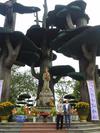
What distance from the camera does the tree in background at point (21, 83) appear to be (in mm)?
42956

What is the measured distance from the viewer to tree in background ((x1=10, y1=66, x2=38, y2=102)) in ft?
141

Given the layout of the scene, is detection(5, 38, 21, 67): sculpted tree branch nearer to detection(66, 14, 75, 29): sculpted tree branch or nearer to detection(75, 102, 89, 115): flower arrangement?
detection(66, 14, 75, 29): sculpted tree branch

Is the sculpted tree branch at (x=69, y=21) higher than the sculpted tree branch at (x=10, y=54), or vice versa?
the sculpted tree branch at (x=69, y=21)

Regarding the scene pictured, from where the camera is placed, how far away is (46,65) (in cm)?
2866

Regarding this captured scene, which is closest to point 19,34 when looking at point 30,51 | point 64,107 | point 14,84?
point 30,51

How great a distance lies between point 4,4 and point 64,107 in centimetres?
1314

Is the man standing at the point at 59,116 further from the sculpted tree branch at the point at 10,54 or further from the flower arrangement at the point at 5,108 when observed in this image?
the sculpted tree branch at the point at 10,54

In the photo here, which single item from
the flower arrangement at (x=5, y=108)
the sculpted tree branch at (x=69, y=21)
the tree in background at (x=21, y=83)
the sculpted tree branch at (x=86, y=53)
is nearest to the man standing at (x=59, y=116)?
the flower arrangement at (x=5, y=108)

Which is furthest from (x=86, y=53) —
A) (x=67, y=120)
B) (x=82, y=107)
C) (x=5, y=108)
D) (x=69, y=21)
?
(x=5, y=108)

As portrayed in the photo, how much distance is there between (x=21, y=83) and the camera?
43844mm

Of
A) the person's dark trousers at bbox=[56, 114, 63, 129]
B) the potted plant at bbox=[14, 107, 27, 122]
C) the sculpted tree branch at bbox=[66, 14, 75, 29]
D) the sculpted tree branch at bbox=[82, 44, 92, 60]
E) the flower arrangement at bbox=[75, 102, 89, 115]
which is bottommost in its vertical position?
the person's dark trousers at bbox=[56, 114, 63, 129]

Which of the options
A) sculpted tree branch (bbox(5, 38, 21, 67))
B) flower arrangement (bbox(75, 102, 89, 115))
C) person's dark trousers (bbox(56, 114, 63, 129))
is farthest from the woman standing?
sculpted tree branch (bbox(5, 38, 21, 67))

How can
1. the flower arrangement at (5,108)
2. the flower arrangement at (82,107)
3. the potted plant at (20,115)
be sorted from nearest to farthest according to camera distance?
the flower arrangement at (5,108)
the potted plant at (20,115)
the flower arrangement at (82,107)

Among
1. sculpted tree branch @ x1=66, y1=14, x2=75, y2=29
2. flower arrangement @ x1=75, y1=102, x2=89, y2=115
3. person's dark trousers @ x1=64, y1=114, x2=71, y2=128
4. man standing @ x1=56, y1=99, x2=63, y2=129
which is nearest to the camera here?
man standing @ x1=56, y1=99, x2=63, y2=129
